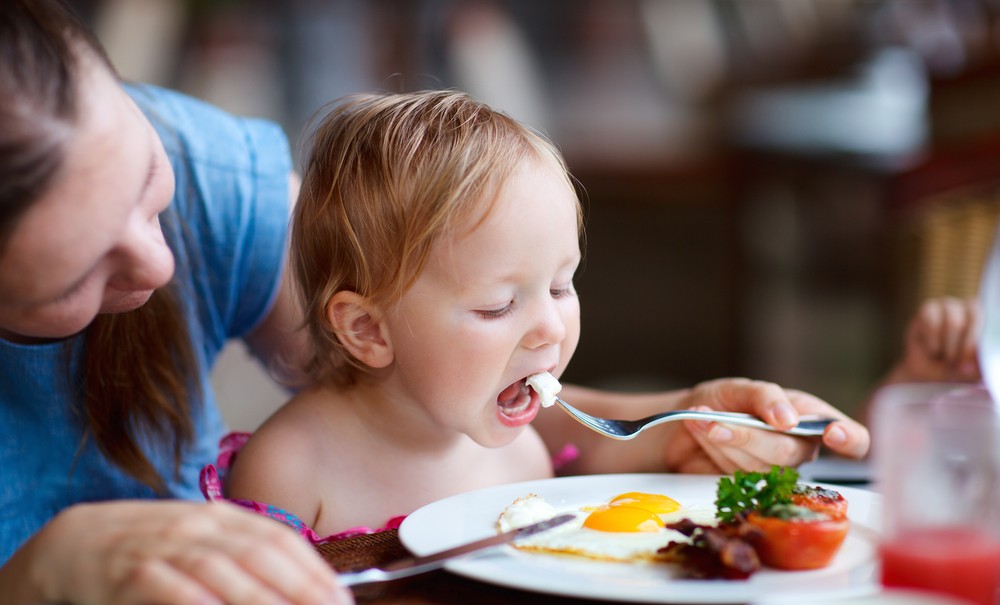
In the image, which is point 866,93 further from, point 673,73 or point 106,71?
point 106,71

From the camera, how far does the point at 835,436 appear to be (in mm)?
1203

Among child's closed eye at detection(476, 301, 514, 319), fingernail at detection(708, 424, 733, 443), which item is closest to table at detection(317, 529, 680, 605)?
child's closed eye at detection(476, 301, 514, 319)

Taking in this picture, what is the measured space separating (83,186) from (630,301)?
4.95 m

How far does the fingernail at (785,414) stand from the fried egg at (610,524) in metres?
0.20

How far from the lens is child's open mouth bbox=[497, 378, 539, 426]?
3.94ft

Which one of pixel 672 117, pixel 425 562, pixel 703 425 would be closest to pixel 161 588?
pixel 425 562

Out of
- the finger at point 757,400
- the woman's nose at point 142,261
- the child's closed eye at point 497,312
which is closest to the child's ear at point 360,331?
the child's closed eye at point 497,312

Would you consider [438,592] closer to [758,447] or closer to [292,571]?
[292,571]

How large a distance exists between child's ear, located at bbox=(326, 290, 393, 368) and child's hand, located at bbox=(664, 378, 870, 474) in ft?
1.41

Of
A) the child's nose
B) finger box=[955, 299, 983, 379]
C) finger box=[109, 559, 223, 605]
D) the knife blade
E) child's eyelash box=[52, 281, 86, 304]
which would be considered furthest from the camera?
finger box=[955, 299, 983, 379]

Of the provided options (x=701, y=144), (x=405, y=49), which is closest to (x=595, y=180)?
(x=701, y=144)

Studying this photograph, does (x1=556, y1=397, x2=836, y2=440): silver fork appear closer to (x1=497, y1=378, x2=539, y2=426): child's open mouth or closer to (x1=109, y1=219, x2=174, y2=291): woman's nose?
(x1=497, y1=378, x2=539, y2=426): child's open mouth

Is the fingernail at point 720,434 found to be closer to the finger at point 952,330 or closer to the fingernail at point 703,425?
the fingernail at point 703,425

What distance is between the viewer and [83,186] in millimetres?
856
